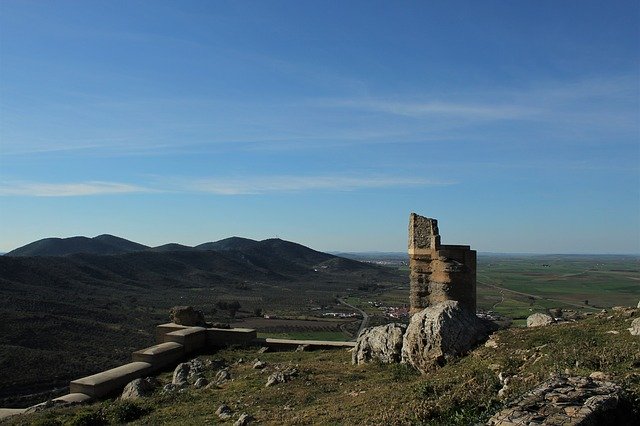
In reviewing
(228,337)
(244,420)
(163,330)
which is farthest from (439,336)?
(163,330)

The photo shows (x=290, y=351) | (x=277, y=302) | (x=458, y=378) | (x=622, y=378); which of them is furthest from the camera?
(x=277, y=302)

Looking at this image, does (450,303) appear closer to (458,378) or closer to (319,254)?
(458,378)

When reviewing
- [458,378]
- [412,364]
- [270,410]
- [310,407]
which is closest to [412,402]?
[458,378]

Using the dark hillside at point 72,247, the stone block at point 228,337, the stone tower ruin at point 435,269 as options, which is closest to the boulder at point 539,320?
the stone tower ruin at point 435,269

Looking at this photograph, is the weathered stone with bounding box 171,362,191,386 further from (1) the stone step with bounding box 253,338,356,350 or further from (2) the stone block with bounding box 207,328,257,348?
(1) the stone step with bounding box 253,338,356,350

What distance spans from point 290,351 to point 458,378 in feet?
36.6

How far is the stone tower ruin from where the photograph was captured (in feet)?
53.4

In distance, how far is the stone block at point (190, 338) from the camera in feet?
67.0

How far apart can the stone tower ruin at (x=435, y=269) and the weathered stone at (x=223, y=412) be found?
25.3 feet

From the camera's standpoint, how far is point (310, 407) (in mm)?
10742

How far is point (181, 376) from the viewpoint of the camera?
16.8 metres

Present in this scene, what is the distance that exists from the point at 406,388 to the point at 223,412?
4101mm

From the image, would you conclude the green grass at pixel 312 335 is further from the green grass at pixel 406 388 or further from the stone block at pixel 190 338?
the green grass at pixel 406 388

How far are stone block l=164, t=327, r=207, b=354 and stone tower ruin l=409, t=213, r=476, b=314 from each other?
9.14 meters
